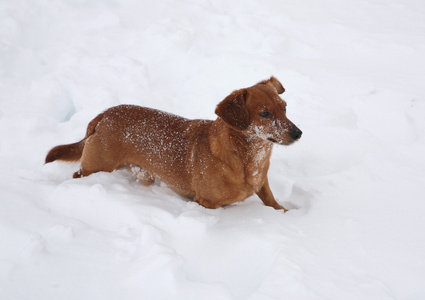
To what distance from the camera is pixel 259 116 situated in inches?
104

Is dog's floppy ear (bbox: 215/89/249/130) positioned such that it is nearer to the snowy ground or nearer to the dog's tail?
the snowy ground

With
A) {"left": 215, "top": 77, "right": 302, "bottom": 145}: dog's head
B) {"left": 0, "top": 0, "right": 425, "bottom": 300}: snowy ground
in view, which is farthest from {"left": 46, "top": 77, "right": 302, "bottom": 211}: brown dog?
{"left": 0, "top": 0, "right": 425, "bottom": 300}: snowy ground

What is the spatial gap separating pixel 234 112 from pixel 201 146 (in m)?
0.48

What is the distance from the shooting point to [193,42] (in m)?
5.37

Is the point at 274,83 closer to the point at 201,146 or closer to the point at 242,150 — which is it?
the point at 242,150

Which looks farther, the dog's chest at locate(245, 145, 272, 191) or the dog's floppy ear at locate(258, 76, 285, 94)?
the dog's floppy ear at locate(258, 76, 285, 94)

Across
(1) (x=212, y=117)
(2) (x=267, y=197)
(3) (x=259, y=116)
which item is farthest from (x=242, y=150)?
(1) (x=212, y=117)

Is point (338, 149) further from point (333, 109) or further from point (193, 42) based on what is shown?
point (193, 42)

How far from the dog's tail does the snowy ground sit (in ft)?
0.59

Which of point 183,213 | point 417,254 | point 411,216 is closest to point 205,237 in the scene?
point 183,213

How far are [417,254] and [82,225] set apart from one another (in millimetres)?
2149

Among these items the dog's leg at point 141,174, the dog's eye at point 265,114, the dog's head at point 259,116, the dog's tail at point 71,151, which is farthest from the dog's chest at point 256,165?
the dog's tail at point 71,151

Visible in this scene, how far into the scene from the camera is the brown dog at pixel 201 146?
2629mm

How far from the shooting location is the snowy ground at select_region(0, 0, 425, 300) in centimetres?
195
